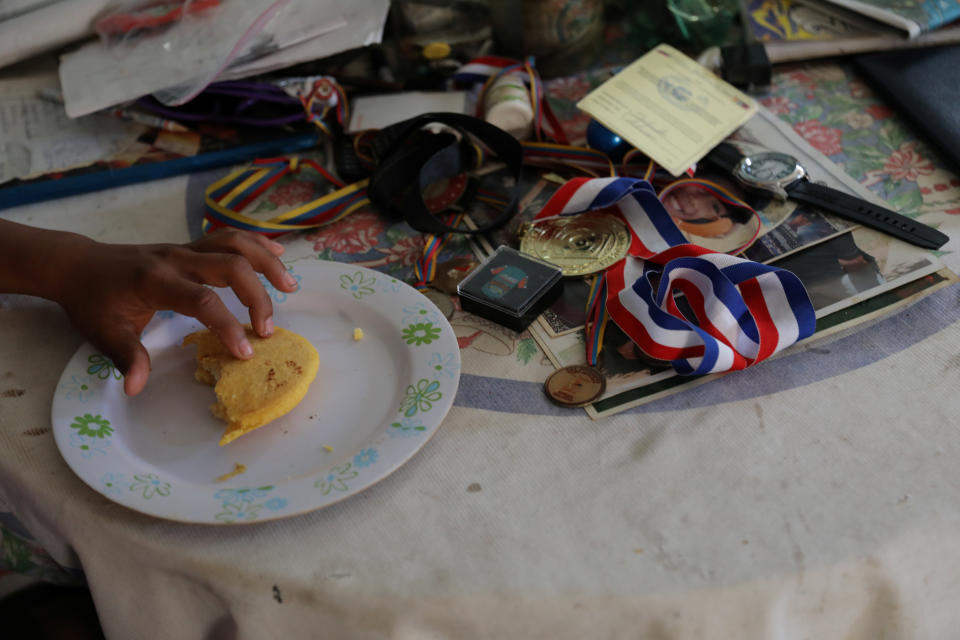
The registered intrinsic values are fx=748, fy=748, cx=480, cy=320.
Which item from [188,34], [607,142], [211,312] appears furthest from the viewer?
[188,34]

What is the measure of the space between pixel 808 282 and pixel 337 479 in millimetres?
545

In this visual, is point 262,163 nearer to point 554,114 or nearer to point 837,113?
point 554,114

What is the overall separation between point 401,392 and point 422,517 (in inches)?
5.3

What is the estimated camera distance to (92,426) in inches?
26.7

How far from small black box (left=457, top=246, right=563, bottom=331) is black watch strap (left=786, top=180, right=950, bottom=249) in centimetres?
34

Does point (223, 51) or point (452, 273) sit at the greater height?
point (223, 51)

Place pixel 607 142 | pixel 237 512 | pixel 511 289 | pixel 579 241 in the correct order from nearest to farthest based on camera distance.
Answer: pixel 237 512 → pixel 511 289 → pixel 579 241 → pixel 607 142

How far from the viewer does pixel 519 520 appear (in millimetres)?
610

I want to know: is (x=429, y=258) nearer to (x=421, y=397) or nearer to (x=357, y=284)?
(x=357, y=284)

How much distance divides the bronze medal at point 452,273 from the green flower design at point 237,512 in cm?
34

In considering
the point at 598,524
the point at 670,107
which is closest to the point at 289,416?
the point at 598,524

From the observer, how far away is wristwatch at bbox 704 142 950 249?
848mm

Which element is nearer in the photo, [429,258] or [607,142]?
[429,258]

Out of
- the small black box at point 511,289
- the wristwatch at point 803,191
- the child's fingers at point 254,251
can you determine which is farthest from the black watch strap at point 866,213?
the child's fingers at point 254,251
